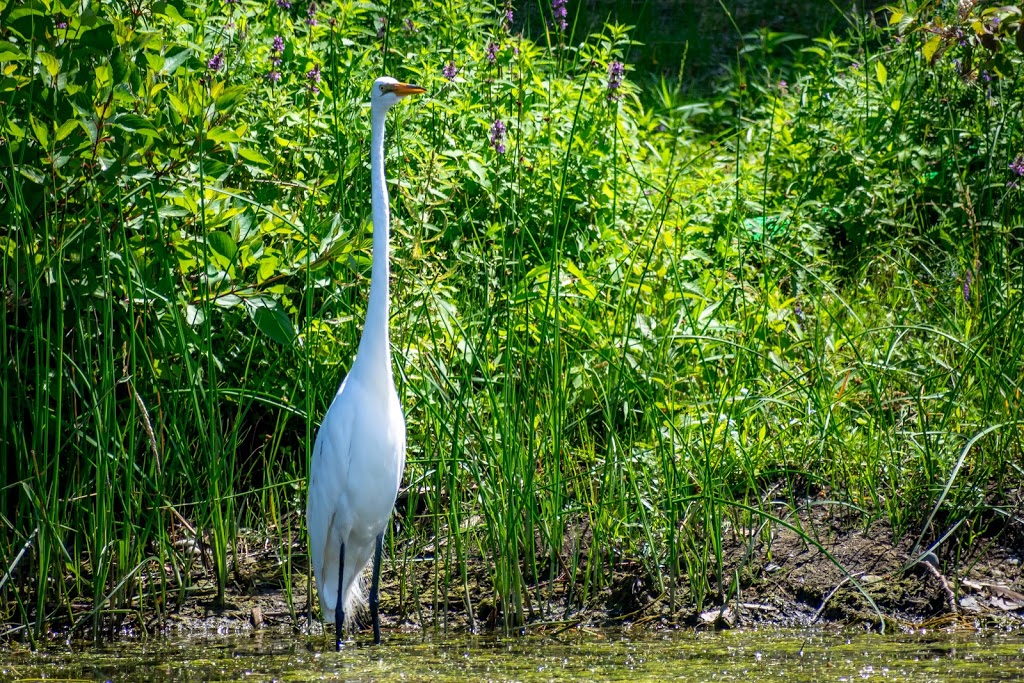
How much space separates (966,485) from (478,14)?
265 cm

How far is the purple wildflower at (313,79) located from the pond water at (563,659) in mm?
2038

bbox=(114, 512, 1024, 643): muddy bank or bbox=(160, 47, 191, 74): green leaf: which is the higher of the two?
bbox=(160, 47, 191, 74): green leaf

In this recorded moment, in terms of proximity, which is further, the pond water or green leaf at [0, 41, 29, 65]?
green leaf at [0, 41, 29, 65]

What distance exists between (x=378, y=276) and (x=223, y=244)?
0.50 metres

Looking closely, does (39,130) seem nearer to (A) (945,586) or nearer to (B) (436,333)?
(B) (436,333)

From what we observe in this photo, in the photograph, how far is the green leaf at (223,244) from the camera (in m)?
3.41

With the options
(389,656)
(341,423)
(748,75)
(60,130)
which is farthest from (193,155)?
(748,75)

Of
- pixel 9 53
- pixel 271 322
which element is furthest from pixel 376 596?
pixel 9 53

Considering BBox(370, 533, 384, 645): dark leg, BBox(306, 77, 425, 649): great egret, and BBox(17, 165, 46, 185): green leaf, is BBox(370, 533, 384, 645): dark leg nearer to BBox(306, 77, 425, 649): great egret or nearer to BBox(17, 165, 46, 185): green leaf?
BBox(306, 77, 425, 649): great egret

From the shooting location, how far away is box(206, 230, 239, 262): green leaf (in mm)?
3412

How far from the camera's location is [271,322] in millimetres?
3496

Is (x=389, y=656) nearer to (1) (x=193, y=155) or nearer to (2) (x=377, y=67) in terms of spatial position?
(1) (x=193, y=155)

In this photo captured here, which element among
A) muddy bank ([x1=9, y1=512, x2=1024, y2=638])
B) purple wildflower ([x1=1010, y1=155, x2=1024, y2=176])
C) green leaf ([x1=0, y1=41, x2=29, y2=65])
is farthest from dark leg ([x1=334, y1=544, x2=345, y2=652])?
purple wildflower ([x1=1010, y1=155, x2=1024, y2=176])

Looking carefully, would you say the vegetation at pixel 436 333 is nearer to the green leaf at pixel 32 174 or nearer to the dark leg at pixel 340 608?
the green leaf at pixel 32 174
